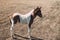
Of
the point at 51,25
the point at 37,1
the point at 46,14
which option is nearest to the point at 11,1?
the point at 37,1

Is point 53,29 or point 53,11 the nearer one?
point 53,29

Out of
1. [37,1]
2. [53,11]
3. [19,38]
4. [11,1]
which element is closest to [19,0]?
[11,1]

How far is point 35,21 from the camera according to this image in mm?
3543

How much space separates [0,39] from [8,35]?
20 cm

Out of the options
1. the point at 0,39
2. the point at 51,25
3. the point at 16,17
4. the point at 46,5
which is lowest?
the point at 0,39

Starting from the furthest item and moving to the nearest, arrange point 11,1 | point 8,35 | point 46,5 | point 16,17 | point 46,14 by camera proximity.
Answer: point 11,1, point 46,5, point 46,14, point 8,35, point 16,17

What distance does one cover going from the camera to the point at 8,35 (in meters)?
3.02

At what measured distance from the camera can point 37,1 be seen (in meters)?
4.98

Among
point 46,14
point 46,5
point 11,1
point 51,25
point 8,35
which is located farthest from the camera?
point 11,1

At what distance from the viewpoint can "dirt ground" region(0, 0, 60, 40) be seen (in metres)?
3.00

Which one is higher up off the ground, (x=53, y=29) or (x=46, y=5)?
(x=46, y=5)

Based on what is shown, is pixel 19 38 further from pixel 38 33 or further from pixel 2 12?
pixel 2 12

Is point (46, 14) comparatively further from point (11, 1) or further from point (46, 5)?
point (11, 1)

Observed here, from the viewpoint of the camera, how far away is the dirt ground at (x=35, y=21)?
3.00 m
